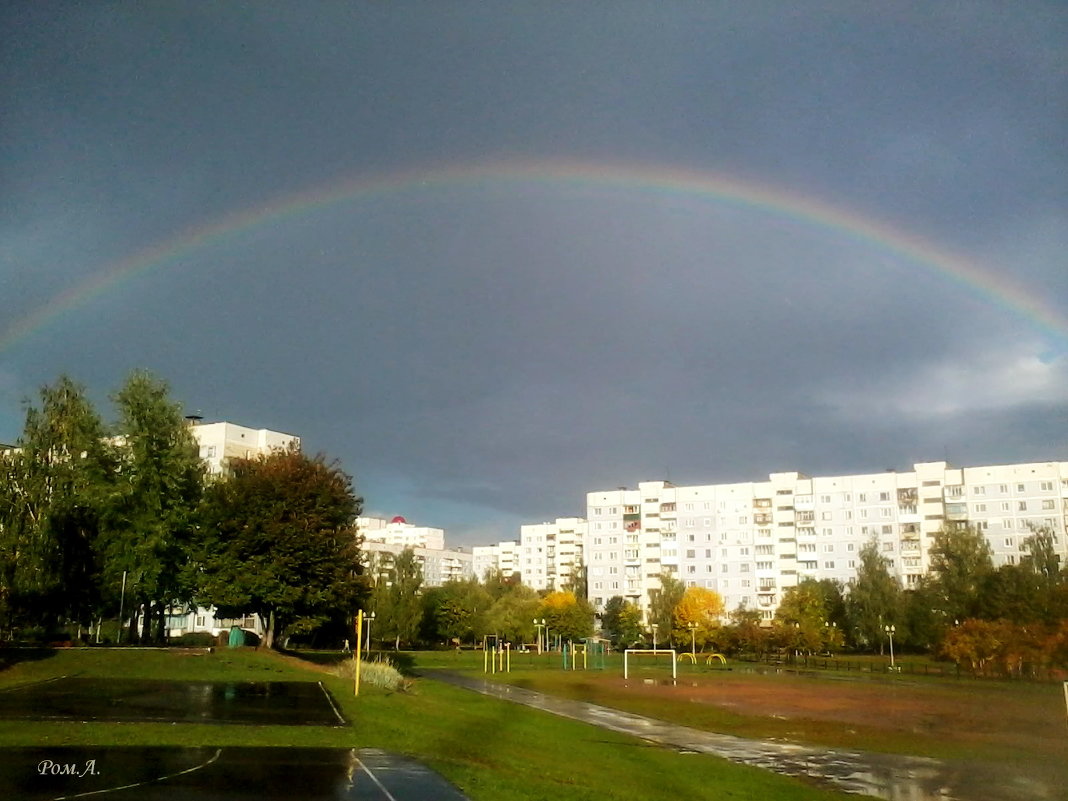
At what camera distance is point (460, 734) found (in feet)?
70.5

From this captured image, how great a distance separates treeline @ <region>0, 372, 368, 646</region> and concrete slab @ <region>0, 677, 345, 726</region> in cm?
1369

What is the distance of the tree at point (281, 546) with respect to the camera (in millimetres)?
44281

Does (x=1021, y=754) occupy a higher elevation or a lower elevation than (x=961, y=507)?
lower

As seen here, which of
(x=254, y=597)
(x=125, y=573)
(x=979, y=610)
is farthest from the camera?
(x=979, y=610)

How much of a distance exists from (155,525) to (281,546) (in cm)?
908

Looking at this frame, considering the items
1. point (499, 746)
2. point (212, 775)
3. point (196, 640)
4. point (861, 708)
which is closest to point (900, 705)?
point (861, 708)

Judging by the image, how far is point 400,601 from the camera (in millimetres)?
88812

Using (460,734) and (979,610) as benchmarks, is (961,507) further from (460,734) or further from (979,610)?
(460,734)

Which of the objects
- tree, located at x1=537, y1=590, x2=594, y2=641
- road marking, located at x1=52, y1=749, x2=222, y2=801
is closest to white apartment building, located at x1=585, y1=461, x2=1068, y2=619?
tree, located at x1=537, y1=590, x2=594, y2=641

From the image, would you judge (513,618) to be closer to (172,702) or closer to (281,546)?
(281,546)

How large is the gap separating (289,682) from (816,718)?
66.3 ft

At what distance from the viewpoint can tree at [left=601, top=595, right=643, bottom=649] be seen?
11469cm

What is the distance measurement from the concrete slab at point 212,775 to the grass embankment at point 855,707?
1567cm

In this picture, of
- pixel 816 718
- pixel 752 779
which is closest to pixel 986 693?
pixel 816 718
